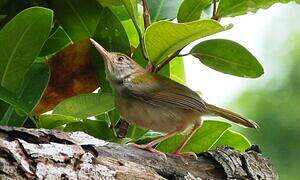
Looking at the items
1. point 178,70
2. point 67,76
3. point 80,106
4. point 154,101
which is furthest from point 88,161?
point 178,70

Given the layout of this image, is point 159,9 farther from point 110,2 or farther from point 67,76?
point 67,76

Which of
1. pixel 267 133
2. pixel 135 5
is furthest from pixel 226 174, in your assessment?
pixel 267 133

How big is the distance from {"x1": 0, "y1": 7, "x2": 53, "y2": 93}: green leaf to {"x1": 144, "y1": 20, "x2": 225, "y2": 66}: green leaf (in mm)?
181

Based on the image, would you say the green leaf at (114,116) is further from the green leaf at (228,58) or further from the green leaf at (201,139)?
the green leaf at (228,58)

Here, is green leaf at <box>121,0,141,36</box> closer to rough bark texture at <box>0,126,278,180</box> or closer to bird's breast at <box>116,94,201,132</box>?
bird's breast at <box>116,94,201,132</box>

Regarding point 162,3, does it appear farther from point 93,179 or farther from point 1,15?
point 93,179

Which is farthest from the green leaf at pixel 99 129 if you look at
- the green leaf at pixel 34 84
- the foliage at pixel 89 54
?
the green leaf at pixel 34 84

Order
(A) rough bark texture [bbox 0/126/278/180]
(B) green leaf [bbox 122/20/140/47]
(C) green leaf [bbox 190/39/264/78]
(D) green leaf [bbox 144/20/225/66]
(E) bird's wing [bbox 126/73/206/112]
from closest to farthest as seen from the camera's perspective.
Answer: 1. (A) rough bark texture [bbox 0/126/278/180]
2. (D) green leaf [bbox 144/20/225/66]
3. (C) green leaf [bbox 190/39/264/78]
4. (E) bird's wing [bbox 126/73/206/112]
5. (B) green leaf [bbox 122/20/140/47]

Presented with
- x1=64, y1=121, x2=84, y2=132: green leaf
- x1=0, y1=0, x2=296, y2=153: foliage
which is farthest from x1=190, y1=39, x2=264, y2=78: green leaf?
x1=64, y1=121, x2=84, y2=132: green leaf

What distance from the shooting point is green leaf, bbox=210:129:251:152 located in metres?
1.48

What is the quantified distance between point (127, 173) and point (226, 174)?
0.25m

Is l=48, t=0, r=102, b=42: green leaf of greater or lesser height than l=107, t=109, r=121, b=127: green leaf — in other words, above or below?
above

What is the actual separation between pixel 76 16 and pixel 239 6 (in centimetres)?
31

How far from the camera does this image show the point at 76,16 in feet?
4.46
